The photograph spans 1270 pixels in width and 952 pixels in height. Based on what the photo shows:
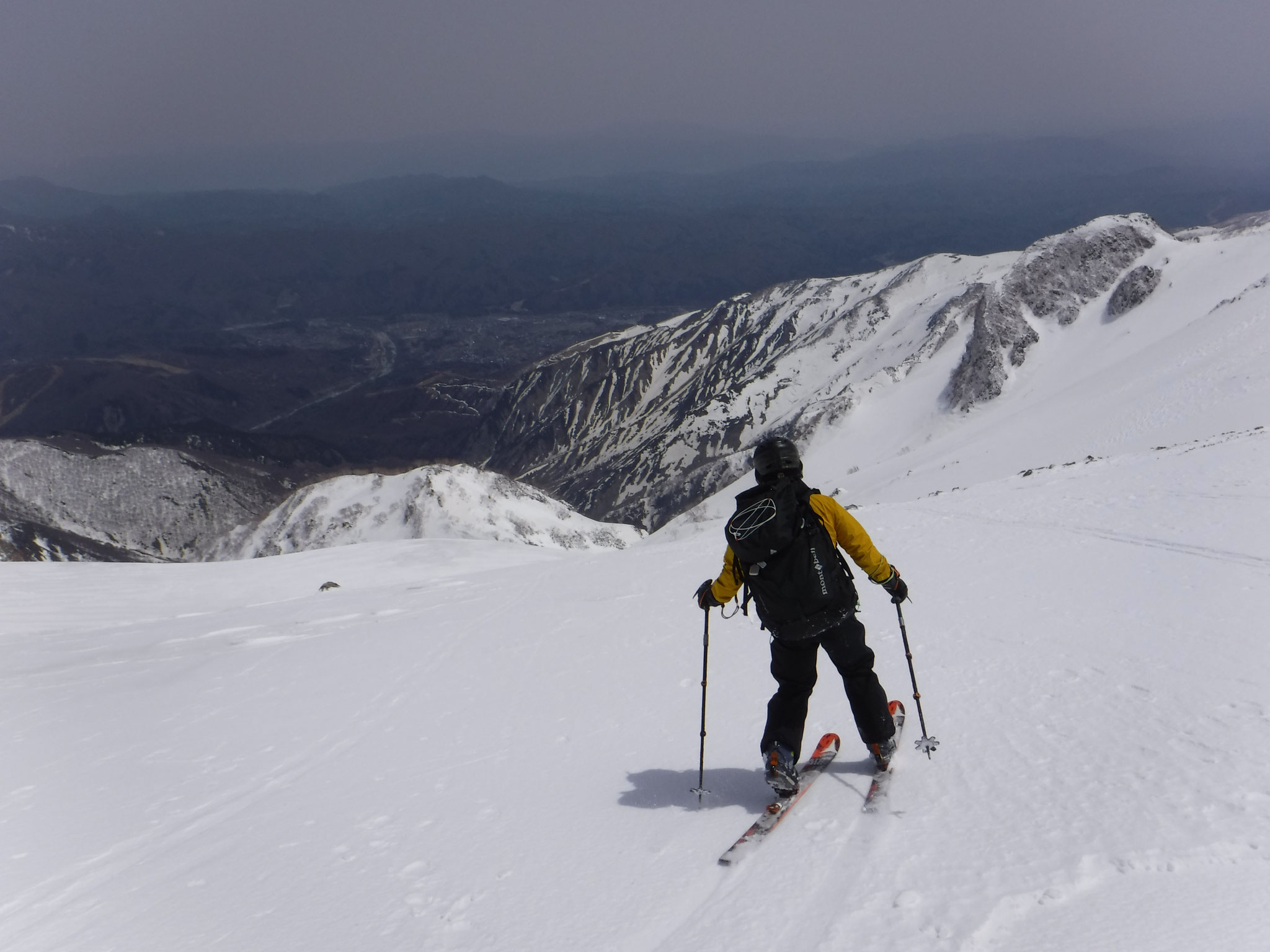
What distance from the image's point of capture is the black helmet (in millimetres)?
5457

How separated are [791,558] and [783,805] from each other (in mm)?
1661

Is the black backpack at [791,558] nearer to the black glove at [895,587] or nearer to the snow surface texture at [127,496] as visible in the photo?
the black glove at [895,587]

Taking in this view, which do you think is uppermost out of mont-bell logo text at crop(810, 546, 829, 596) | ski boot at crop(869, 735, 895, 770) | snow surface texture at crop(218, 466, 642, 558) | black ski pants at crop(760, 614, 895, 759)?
mont-bell logo text at crop(810, 546, 829, 596)

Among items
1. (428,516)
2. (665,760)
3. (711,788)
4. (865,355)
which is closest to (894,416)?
(428,516)

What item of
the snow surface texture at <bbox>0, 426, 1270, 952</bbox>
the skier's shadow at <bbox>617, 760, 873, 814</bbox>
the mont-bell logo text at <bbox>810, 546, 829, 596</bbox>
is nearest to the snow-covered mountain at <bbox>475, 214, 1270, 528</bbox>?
the snow surface texture at <bbox>0, 426, 1270, 952</bbox>

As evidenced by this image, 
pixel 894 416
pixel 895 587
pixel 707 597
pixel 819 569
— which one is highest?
pixel 819 569

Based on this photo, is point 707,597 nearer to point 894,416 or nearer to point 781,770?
point 781,770

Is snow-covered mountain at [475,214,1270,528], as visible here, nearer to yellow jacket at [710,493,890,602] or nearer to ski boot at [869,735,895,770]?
ski boot at [869,735,895,770]

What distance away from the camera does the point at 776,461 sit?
5457 mm

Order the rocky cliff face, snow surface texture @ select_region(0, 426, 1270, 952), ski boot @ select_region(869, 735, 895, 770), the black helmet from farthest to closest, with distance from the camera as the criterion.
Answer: the rocky cliff face, ski boot @ select_region(869, 735, 895, 770), the black helmet, snow surface texture @ select_region(0, 426, 1270, 952)

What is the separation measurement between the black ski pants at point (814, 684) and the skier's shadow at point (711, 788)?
0.41 metres

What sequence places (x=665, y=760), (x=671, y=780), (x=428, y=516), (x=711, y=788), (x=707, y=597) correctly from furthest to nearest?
(x=428, y=516) → (x=665, y=760) → (x=671, y=780) → (x=711, y=788) → (x=707, y=597)

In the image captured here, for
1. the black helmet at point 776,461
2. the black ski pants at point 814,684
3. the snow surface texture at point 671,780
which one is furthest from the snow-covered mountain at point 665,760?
the black helmet at point 776,461

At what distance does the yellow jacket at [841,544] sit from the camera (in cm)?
546
